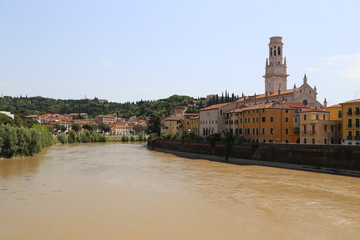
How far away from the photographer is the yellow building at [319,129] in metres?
40.5

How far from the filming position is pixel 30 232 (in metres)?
14.9

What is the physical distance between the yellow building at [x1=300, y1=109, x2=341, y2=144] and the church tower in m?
38.4

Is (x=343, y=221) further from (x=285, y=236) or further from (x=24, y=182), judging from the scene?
(x=24, y=182)

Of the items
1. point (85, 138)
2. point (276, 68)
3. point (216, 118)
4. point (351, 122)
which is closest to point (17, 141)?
point (216, 118)

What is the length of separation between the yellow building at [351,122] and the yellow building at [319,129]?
2.99 m

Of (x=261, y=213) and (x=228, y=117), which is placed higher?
(x=228, y=117)

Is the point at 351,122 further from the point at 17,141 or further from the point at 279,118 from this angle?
the point at 17,141

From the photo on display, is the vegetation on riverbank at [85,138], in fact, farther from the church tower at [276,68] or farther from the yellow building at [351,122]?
the yellow building at [351,122]

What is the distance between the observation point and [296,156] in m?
36.1

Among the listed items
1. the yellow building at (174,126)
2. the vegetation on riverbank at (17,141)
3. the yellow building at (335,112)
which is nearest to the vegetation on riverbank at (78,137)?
the yellow building at (174,126)

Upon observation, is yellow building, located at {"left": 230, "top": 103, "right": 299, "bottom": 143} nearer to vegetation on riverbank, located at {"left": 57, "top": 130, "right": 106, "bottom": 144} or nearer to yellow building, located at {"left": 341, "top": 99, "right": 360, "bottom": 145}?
yellow building, located at {"left": 341, "top": 99, "right": 360, "bottom": 145}

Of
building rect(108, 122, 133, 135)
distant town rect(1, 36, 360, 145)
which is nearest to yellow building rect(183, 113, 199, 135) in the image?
distant town rect(1, 36, 360, 145)

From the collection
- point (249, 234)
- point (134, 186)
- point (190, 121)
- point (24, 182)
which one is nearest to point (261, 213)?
point (249, 234)

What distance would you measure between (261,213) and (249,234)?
3.59 meters
